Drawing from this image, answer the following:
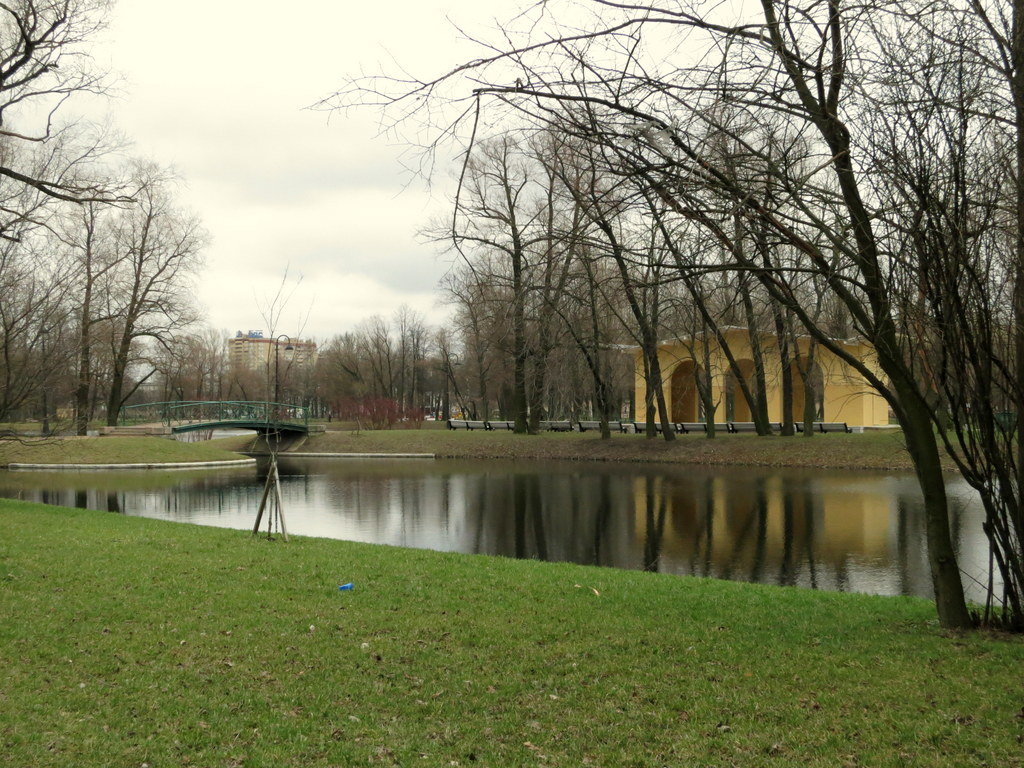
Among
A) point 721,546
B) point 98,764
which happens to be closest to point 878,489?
point 721,546

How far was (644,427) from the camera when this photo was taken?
1484 inches

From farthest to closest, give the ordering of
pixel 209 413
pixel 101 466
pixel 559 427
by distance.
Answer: pixel 209 413 < pixel 559 427 < pixel 101 466

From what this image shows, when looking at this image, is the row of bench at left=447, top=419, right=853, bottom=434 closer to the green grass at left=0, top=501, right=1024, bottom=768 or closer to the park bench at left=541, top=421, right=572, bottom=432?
the park bench at left=541, top=421, right=572, bottom=432

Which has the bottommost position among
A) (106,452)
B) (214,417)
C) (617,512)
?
(617,512)

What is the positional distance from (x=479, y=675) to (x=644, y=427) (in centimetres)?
3337

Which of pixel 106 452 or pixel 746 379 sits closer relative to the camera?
pixel 106 452

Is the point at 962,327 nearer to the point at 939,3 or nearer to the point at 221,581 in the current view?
the point at 939,3

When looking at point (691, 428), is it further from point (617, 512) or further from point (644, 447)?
point (617, 512)

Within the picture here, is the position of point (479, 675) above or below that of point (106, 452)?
above

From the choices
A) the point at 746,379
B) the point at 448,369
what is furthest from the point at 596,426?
the point at 448,369

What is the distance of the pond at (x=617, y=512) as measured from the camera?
451 inches

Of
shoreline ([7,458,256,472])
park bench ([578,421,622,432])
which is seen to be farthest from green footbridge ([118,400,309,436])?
park bench ([578,421,622,432])

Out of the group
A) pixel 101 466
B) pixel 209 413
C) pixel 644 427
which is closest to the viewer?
pixel 101 466

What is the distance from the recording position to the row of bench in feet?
109
